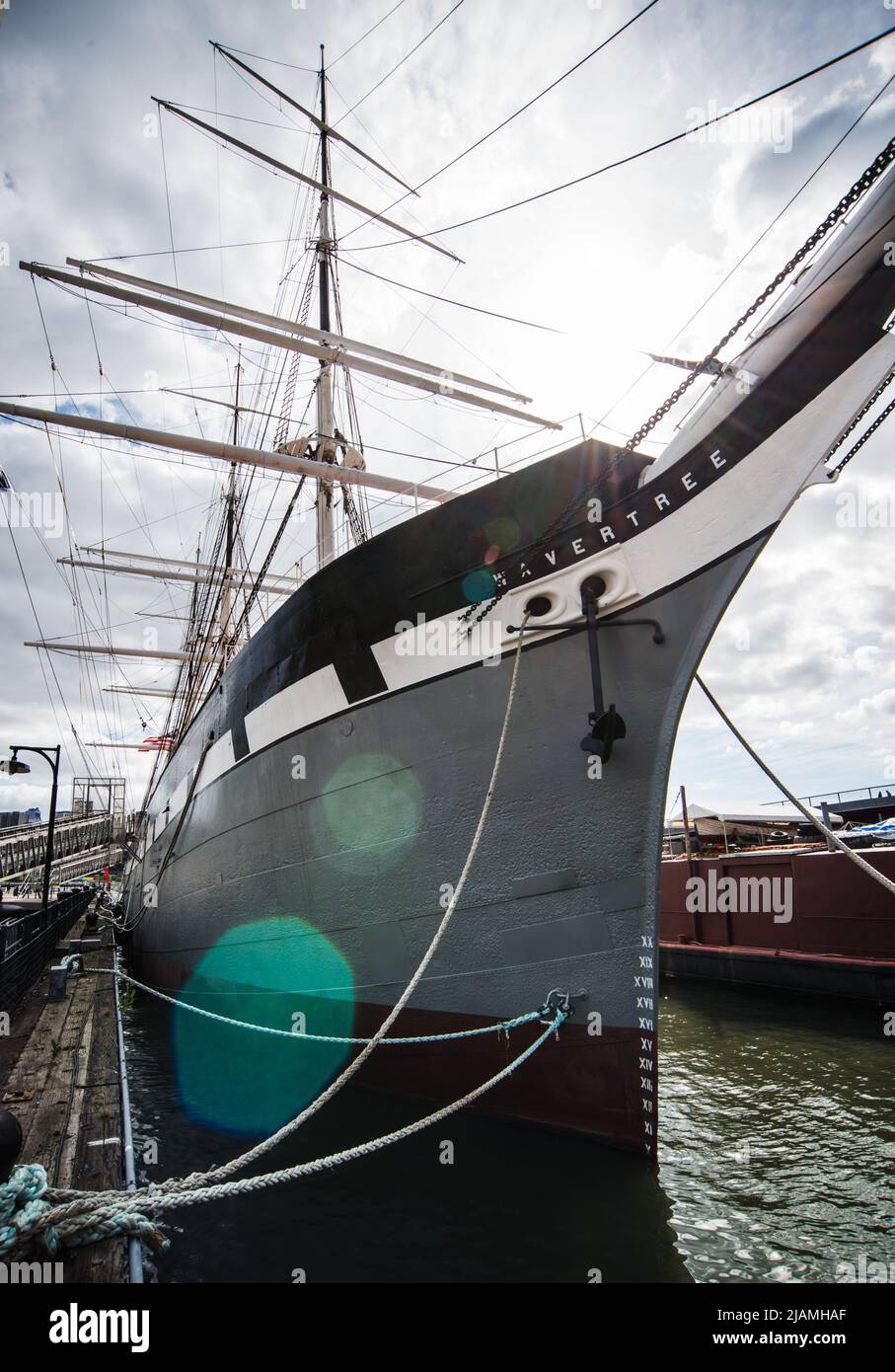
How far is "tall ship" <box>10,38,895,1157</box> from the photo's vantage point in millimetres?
3516

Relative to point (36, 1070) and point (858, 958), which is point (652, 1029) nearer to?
point (36, 1070)

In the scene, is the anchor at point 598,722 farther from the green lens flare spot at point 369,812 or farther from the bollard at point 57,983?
the bollard at point 57,983

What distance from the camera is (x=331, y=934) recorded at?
5.01m

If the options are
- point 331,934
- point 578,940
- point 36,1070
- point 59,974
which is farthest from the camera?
point 59,974

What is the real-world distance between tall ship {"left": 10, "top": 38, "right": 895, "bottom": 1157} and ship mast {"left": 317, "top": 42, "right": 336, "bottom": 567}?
5498 millimetres

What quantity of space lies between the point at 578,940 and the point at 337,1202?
2122 millimetres

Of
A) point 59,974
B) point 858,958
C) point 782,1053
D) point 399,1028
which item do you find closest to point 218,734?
point 59,974

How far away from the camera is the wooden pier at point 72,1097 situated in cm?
245

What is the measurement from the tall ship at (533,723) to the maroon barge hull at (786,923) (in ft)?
12.4

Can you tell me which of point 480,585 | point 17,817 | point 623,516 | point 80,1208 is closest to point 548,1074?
point 80,1208

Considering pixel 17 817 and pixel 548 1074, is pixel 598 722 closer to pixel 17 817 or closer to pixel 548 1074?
pixel 548 1074

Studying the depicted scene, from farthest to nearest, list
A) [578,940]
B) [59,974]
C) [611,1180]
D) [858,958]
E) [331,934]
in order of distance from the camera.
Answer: [858,958] < [59,974] < [331,934] < [578,940] < [611,1180]

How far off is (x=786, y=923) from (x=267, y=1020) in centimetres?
827

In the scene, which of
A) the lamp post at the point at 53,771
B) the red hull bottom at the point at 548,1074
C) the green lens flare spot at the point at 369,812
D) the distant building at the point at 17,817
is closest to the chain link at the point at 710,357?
the green lens flare spot at the point at 369,812
